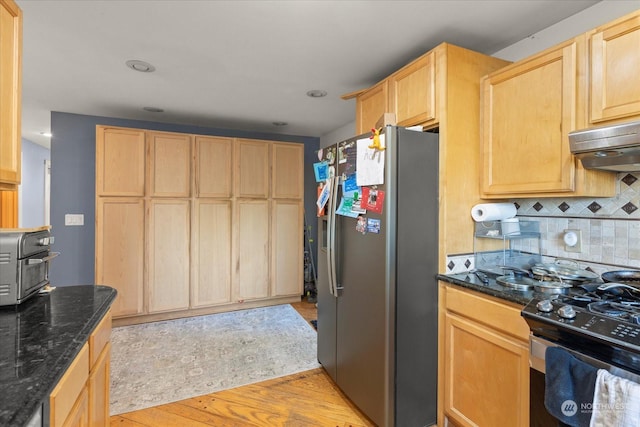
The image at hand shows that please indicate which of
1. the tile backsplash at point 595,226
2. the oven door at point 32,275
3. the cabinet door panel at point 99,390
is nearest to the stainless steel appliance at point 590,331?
the tile backsplash at point 595,226

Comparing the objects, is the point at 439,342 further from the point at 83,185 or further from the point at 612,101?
the point at 83,185

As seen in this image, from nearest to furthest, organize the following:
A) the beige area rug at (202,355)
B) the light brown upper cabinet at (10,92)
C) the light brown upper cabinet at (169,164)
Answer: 1. the light brown upper cabinet at (10,92)
2. the beige area rug at (202,355)
3. the light brown upper cabinet at (169,164)

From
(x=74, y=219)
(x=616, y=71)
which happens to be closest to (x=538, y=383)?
(x=616, y=71)

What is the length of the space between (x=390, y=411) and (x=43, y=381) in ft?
5.12

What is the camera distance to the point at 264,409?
199 centimetres

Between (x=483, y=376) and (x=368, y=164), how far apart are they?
127cm

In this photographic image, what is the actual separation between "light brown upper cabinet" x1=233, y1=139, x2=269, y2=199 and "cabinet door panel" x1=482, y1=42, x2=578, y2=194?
2.69 metres

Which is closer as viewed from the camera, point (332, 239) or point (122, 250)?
point (332, 239)

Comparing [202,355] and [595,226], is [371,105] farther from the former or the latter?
[202,355]

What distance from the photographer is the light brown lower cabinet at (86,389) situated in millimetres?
853

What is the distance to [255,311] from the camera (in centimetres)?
383

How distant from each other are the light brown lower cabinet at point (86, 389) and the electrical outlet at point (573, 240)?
2349mm

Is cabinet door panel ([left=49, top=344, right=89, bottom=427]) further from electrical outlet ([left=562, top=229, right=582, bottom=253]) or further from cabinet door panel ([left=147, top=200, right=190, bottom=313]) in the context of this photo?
cabinet door panel ([left=147, top=200, right=190, bottom=313])

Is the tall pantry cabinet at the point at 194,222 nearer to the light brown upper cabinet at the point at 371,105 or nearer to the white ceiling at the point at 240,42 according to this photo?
the white ceiling at the point at 240,42
